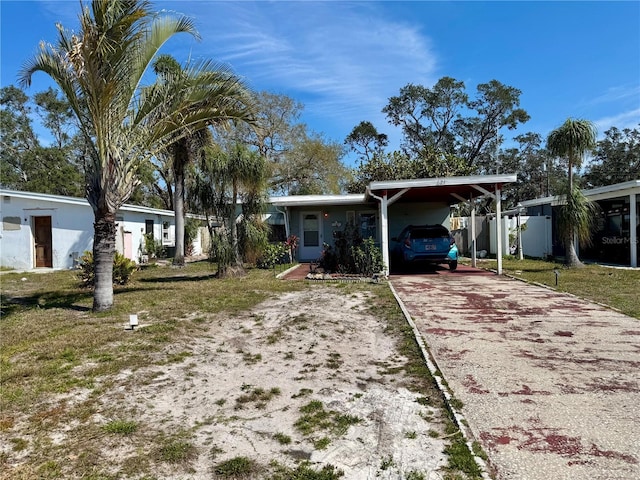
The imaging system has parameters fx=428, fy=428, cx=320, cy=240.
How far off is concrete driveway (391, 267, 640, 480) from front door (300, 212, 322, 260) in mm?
10263

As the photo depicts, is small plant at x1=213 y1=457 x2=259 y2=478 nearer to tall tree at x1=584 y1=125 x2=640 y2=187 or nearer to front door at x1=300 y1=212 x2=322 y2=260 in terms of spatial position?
front door at x1=300 y1=212 x2=322 y2=260

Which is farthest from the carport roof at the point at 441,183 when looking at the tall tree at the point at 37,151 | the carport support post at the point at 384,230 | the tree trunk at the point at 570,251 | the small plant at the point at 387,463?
the tall tree at the point at 37,151

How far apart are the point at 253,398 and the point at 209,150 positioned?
10.0m

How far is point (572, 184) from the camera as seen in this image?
→ 13.8 metres

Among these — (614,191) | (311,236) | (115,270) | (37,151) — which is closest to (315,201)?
(311,236)

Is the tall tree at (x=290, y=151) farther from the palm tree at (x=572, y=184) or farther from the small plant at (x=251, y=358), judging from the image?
the small plant at (x=251, y=358)

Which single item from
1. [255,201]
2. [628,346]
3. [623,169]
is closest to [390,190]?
[255,201]

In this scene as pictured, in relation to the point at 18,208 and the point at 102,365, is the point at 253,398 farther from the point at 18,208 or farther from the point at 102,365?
the point at 18,208

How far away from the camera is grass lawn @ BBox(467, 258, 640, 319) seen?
8.15 metres

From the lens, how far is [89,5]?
6801 mm

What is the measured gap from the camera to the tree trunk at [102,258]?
7695mm

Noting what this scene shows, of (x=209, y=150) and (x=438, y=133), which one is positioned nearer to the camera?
(x=209, y=150)

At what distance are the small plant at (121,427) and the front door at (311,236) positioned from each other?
15014 millimetres

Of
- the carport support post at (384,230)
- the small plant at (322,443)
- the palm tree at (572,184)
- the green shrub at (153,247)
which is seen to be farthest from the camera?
the green shrub at (153,247)
